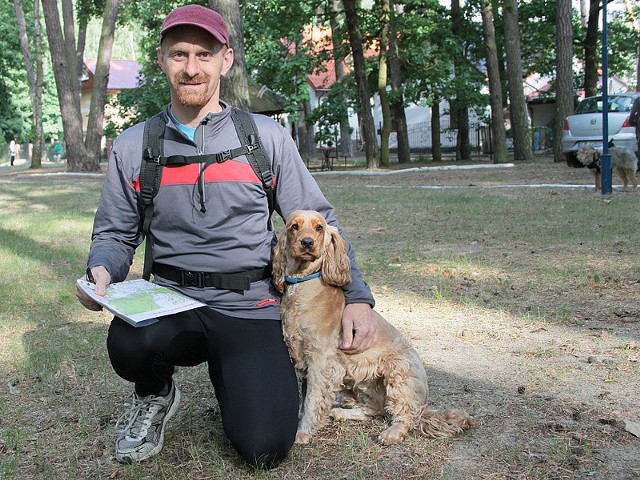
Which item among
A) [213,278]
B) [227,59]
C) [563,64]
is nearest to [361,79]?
[563,64]

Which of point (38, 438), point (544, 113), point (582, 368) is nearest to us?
point (38, 438)

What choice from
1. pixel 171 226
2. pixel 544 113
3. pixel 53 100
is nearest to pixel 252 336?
pixel 171 226

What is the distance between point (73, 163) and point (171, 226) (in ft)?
89.7

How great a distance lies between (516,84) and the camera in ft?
83.8

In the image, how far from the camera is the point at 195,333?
3697 mm

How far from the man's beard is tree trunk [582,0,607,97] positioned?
29388 mm

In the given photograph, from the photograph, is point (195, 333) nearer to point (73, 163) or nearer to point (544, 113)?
point (73, 163)

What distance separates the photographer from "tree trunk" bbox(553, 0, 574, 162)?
24016 millimetres

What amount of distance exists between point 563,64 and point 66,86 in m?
17.5

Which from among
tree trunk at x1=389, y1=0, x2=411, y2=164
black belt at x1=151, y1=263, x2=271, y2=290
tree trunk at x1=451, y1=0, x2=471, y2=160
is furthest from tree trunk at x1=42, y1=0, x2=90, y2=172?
black belt at x1=151, y1=263, x2=271, y2=290

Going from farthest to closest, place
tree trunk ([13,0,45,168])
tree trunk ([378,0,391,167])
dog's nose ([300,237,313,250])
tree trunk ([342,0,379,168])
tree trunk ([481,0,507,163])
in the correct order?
tree trunk ([13,0,45,168]) → tree trunk ([481,0,507,163]) → tree trunk ([378,0,391,167]) → tree trunk ([342,0,379,168]) → dog's nose ([300,237,313,250])

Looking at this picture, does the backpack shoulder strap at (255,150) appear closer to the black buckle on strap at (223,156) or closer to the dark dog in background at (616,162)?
the black buckle on strap at (223,156)

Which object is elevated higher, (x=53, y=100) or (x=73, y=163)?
(x=53, y=100)

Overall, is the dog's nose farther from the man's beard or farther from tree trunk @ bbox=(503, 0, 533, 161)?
tree trunk @ bbox=(503, 0, 533, 161)
